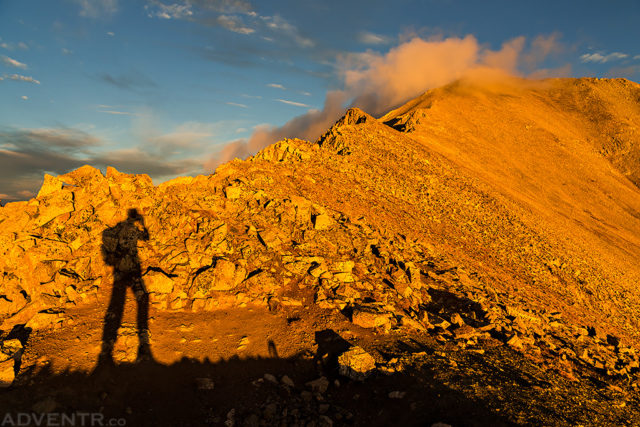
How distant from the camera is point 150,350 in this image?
401 inches

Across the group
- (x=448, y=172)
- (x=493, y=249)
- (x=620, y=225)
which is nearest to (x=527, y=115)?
(x=620, y=225)

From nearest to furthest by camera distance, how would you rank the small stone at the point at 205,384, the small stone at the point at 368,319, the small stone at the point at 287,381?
1. the small stone at the point at 205,384
2. the small stone at the point at 287,381
3. the small stone at the point at 368,319

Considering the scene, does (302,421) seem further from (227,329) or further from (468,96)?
(468,96)

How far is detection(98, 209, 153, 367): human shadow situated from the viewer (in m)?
10.2

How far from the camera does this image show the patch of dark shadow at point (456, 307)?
45.4 feet

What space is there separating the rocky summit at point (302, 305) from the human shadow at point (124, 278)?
70mm

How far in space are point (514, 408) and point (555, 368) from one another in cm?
467

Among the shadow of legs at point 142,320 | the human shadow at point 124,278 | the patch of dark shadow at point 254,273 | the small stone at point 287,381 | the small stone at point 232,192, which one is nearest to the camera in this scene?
the small stone at point 287,381

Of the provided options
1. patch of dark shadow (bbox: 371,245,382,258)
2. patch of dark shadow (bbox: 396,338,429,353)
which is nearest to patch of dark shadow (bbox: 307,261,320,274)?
patch of dark shadow (bbox: 371,245,382,258)

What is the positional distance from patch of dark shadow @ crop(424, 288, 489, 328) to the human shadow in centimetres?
1118

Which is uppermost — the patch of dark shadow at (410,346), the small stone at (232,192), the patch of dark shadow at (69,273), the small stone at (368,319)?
the small stone at (232,192)

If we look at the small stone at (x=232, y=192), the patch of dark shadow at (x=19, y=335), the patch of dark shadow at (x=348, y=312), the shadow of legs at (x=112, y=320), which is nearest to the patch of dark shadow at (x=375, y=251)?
the patch of dark shadow at (x=348, y=312)

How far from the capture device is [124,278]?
1312 cm

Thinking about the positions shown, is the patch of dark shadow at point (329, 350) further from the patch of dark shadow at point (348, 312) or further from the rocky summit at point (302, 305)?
the patch of dark shadow at point (348, 312)
